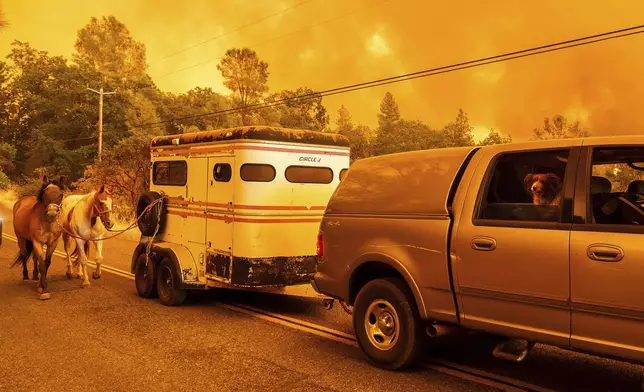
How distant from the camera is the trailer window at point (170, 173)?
8.58 meters

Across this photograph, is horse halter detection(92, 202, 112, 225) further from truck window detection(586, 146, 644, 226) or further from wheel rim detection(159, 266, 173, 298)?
truck window detection(586, 146, 644, 226)

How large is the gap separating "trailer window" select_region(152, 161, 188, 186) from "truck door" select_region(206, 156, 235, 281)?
85cm

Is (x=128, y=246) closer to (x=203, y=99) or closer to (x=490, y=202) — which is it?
(x=490, y=202)

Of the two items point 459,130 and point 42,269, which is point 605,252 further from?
point 459,130

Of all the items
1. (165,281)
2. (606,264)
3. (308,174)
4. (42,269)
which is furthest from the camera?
(42,269)

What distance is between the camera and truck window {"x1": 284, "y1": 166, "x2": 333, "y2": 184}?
25.7 feet

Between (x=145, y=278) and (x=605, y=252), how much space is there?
7.20 meters

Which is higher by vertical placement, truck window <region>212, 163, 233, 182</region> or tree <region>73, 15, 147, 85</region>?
tree <region>73, 15, 147, 85</region>

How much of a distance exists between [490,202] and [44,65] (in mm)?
66786

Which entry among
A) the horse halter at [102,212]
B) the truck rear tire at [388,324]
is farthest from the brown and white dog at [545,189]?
the horse halter at [102,212]

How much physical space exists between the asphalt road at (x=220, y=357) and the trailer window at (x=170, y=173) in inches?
79.7

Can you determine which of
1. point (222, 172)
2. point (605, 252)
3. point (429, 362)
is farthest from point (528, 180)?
point (222, 172)

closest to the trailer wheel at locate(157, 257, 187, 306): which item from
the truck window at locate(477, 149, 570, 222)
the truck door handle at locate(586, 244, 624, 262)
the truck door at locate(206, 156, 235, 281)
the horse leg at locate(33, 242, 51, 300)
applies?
the truck door at locate(206, 156, 235, 281)

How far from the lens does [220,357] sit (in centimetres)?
574
